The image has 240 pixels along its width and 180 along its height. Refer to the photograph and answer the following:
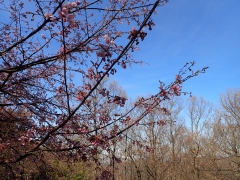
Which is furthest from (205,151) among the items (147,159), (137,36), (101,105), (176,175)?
(137,36)

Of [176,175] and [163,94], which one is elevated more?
[163,94]

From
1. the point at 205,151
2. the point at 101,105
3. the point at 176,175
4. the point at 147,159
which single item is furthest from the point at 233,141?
the point at 101,105

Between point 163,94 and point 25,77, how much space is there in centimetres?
211

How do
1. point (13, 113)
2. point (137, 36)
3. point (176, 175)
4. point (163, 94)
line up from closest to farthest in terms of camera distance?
point (137, 36) < point (163, 94) < point (13, 113) < point (176, 175)

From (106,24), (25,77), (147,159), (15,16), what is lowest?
(147,159)

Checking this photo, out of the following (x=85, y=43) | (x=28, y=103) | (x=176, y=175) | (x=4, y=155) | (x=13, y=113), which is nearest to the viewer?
(x=85, y=43)

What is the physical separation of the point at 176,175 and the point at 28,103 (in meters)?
9.81

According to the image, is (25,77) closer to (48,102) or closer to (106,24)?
(48,102)

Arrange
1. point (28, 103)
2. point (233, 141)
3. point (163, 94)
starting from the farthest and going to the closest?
point (233, 141) → point (28, 103) → point (163, 94)

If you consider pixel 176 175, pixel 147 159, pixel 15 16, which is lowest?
pixel 176 175

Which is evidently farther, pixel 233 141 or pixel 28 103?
pixel 233 141

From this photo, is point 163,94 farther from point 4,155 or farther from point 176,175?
point 176,175

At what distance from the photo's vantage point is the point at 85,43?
235 cm

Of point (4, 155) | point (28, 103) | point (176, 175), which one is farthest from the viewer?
point (176, 175)
